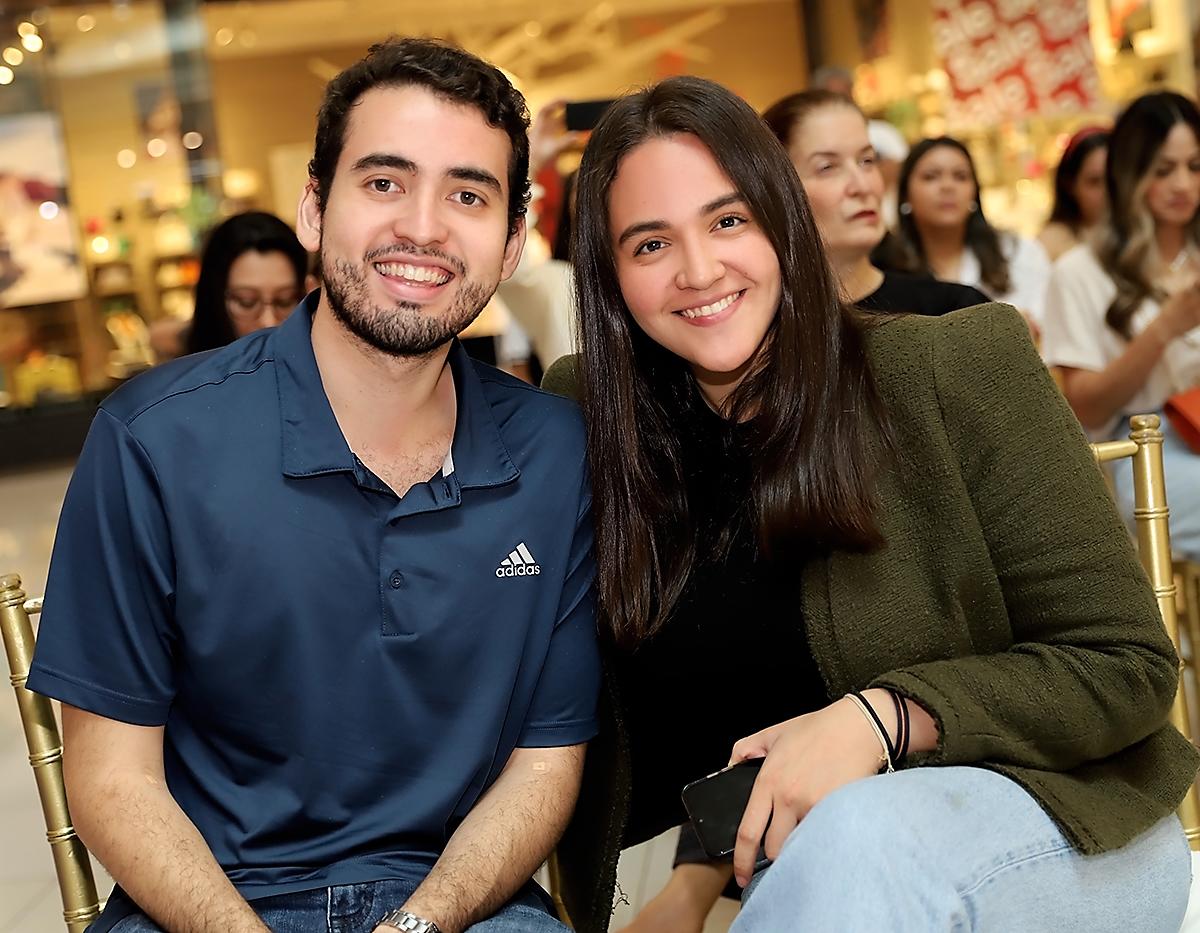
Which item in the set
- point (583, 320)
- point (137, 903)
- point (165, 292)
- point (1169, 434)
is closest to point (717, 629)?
point (583, 320)

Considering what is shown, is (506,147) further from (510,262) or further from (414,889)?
(414,889)

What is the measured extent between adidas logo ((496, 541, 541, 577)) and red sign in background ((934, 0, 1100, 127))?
26.9 feet

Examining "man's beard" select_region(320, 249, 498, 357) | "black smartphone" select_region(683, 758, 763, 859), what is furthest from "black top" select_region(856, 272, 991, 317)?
"black smartphone" select_region(683, 758, 763, 859)

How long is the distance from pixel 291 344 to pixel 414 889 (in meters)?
0.76

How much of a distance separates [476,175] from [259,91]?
12.0m

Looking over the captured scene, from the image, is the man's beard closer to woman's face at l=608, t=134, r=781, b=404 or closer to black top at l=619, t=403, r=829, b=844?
woman's face at l=608, t=134, r=781, b=404

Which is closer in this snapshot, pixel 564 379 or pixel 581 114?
pixel 564 379

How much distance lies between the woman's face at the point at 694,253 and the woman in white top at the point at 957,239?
3.01 metres

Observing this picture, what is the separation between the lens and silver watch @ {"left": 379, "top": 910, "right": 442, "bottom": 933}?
1667 millimetres

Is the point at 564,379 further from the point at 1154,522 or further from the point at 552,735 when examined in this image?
the point at 1154,522

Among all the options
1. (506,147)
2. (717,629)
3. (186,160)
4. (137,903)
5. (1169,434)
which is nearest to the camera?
(137,903)

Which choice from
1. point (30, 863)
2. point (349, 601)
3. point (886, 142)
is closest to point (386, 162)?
point (349, 601)

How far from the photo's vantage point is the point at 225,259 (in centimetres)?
363

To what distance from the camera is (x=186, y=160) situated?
1200 centimetres
